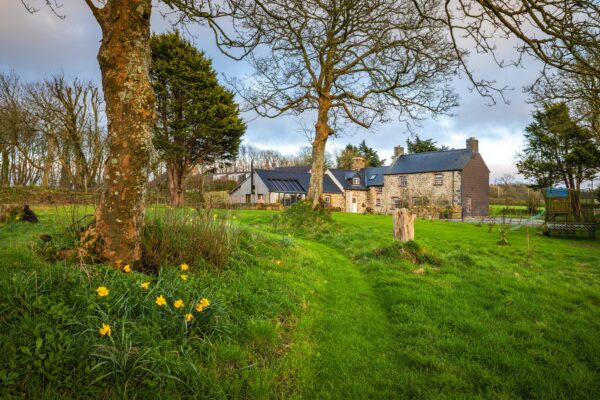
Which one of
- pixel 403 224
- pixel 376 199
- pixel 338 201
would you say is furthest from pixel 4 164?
pixel 376 199

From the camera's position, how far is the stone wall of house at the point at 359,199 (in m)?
45.6

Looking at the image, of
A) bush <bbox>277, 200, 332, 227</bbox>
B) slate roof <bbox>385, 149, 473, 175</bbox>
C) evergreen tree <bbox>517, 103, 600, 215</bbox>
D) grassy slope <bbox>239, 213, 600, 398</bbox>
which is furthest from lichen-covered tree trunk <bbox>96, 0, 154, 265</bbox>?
slate roof <bbox>385, 149, 473, 175</bbox>

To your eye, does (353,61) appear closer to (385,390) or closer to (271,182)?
(385,390)

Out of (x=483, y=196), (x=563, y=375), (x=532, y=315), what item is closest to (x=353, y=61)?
(x=532, y=315)

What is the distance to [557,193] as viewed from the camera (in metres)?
19.5

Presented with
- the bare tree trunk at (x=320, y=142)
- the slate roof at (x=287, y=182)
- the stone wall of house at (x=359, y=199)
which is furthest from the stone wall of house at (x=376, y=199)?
the bare tree trunk at (x=320, y=142)

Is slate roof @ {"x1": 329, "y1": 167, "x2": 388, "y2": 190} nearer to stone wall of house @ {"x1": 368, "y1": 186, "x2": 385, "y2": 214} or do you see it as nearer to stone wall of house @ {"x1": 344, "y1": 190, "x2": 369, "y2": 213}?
stone wall of house @ {"x1": 344, "y1": 190, "x2": 369, "y2": 213}

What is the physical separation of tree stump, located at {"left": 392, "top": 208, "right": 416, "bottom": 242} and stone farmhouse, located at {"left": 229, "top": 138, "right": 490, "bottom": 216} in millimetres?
28185

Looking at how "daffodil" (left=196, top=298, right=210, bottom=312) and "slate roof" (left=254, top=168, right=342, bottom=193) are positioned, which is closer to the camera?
"daffodil" (left=196, top=298, right=210, bottom=312)

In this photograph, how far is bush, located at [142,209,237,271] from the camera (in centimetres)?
460

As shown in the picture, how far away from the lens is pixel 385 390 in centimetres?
297

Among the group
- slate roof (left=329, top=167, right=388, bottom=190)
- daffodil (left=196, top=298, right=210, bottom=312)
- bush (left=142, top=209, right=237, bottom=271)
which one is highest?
slate roof (left=329, top=167, right=388, bottom=190)

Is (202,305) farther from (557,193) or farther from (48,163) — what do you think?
(48,163)

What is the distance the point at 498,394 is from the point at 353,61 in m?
15.4
